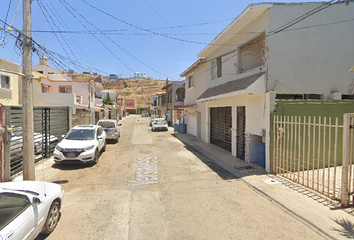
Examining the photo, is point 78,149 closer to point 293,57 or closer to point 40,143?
point 40,143

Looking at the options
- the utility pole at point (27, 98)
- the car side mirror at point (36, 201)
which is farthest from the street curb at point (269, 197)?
the utility pole at point (27, 98)

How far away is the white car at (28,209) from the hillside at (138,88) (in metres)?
84.1

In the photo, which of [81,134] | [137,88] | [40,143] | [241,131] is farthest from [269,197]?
[137,88]

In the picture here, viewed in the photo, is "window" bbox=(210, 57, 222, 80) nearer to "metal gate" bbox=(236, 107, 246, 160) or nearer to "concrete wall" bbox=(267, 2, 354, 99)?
"metal gate" bbox=(236, 107, 246, 160)

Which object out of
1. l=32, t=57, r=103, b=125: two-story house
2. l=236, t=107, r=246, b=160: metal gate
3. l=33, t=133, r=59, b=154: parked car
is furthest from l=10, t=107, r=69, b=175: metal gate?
l=236, t=107, r=246, b=160: metal gate

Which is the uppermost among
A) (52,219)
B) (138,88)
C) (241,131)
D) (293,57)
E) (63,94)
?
(138,88)

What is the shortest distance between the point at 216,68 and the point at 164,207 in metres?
10.7

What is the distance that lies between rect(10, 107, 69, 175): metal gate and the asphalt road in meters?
1.07

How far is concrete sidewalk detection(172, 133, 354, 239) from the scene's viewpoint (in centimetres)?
385

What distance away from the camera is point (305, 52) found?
25.7ft

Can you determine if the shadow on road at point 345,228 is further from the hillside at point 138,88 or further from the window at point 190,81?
the hillside at point 138,88

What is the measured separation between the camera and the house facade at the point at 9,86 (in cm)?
1416

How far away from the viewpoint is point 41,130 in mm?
10062

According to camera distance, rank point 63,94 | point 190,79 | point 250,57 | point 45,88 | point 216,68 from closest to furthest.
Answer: point 250,57 < point 216,68 < point 63,94 < point 190,79 < point 45,88
